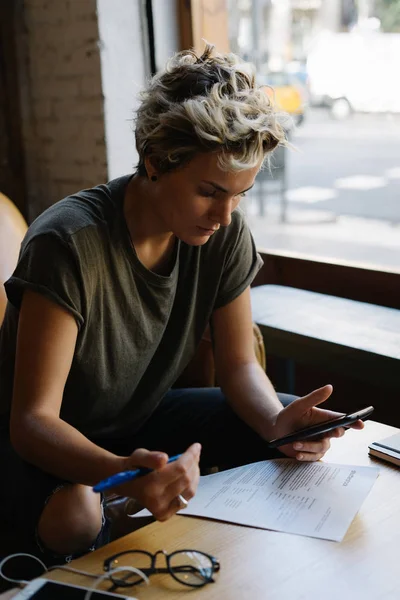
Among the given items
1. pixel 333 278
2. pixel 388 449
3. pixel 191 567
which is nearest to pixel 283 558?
pixel 191 567

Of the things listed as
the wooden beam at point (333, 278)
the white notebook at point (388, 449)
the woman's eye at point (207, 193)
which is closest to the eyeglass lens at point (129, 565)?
the white notebook at point (388, 449)

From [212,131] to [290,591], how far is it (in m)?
0.69

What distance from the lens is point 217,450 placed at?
1.55 m

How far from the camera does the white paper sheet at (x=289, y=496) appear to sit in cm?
114

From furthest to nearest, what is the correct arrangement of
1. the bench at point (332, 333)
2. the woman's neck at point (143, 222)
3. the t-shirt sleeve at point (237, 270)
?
the bench at point (332, 333) < the t-shirt sleeve at point (237, 270) < the woman's neck at point (143, 222)

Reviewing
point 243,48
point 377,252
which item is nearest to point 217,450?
point 377,252

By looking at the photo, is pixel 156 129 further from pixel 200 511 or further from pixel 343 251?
pixel 343 251

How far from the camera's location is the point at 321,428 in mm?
1259

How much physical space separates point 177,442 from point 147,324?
27 cm

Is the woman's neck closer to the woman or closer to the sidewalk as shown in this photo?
the woman

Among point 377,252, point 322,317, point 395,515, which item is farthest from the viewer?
point 377,252

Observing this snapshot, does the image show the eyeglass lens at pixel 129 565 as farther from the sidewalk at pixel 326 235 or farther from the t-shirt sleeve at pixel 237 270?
the sidewalk at pixel 326 235

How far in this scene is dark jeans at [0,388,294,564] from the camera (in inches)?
50.5

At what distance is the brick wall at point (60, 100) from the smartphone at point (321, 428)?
4.82 ft
